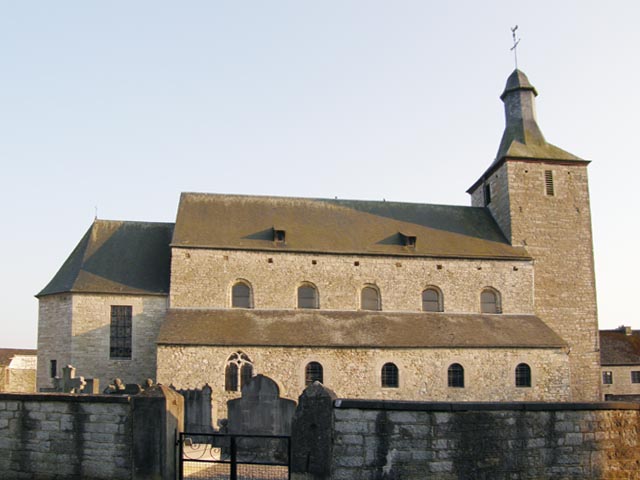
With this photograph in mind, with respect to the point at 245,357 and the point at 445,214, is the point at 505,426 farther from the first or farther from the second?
the point at 445,214

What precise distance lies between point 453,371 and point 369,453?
53.7 feet

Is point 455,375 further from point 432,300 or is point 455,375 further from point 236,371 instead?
point 236,371

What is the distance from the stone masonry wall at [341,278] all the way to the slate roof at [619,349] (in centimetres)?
1794

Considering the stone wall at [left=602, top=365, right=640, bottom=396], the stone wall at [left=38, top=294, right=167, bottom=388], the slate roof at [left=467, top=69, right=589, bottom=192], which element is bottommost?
the stone wall at [left=602, top=365, right=640, bottom=396]

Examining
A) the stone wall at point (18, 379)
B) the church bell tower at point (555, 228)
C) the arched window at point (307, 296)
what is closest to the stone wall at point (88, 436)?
the arched window at point (307, 296)

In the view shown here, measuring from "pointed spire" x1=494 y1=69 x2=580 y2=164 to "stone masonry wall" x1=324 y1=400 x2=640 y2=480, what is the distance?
893 inches

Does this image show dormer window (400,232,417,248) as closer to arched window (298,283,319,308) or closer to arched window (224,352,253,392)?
arched window (298,283,319,308)

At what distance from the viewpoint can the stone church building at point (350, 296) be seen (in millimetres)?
23172

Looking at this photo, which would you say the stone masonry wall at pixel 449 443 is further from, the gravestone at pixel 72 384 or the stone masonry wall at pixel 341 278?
the stone masonry wall at pixel 341 278

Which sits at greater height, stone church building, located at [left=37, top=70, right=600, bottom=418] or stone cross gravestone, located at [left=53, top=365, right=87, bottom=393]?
stone church building, located at [left=37, top=70, right=600, bottom=418]

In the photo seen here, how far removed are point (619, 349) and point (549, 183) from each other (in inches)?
732

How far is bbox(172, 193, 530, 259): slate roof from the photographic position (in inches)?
1029

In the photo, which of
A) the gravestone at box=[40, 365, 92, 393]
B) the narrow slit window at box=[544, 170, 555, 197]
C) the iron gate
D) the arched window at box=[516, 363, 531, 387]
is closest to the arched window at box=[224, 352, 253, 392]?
the gravestone at box=[40, 365, 92, 393]

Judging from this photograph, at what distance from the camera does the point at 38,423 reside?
30.3 feet
